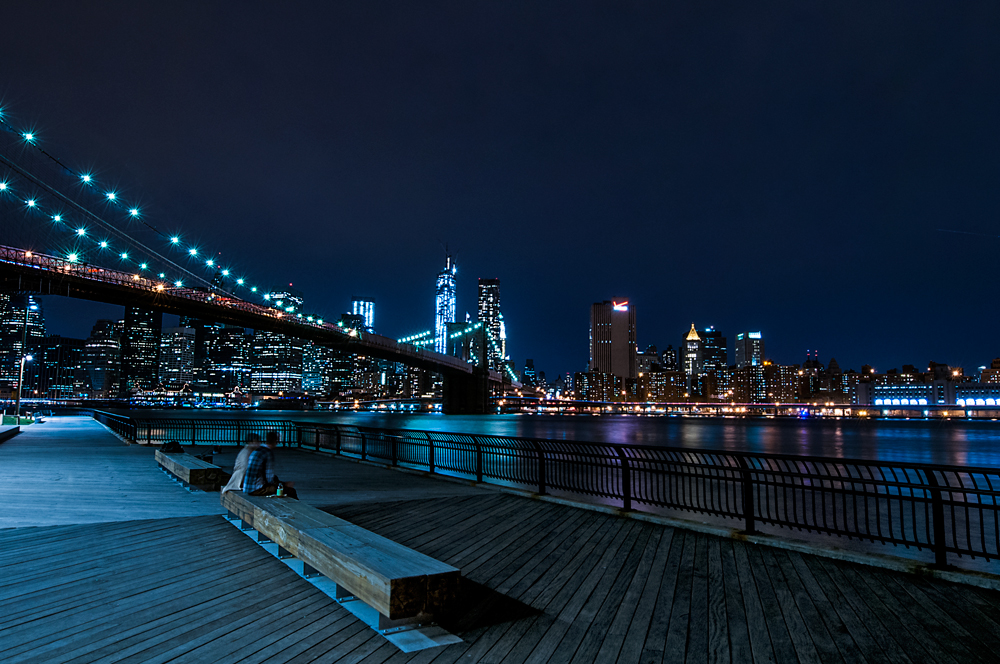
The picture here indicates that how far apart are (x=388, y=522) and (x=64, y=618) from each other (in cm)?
431

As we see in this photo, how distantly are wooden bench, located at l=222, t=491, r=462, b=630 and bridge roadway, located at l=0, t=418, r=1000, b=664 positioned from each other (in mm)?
262

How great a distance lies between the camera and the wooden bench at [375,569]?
4.17m

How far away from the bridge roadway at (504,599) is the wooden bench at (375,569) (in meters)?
0.26

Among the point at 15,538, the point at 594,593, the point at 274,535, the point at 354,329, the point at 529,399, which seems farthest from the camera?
the point at 529,399

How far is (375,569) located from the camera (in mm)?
4254

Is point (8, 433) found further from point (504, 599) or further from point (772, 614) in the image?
point (772, 614)

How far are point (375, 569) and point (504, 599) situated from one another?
141 centimetres

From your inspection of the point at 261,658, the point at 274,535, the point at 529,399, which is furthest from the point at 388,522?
the point at 529,399

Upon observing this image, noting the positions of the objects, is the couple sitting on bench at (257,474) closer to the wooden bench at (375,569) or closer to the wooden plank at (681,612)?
the wooden bench at (375,569)

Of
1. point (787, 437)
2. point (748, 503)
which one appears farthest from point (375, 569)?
point (787, 437)

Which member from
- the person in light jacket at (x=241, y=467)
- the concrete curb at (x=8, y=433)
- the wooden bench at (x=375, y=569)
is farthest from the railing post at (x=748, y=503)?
the concrete curb at (x=8, y=433)

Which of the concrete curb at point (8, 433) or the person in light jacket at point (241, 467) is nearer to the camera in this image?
the person in light jacket at point (241, 467)

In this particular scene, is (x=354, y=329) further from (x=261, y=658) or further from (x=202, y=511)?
(x=261, y=658)

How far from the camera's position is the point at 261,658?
3920 mm
